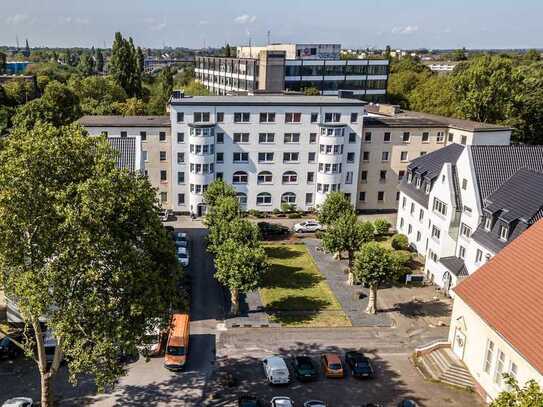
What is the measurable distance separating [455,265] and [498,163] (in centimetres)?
1083

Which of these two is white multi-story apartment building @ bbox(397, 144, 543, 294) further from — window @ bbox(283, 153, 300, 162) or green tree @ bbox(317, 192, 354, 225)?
window @ bbox(283, 153, 300, 162)

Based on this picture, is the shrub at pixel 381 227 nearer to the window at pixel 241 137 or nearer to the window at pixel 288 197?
the window at pixel 288 197

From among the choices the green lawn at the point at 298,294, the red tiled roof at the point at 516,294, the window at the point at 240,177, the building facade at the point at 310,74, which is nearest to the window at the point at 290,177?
the window at the point at 240,177

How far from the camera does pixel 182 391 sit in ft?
110

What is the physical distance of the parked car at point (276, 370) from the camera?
113 feet

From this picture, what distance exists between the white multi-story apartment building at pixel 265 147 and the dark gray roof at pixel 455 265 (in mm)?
26049

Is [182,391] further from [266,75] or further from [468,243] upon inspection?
[266,75]

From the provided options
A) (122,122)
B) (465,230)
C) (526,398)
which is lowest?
(465,230)

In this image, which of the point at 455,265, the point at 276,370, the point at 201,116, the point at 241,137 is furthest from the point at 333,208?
the point at 276,370

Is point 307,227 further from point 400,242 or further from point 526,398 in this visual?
point 526,398

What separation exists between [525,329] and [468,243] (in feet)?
58.4

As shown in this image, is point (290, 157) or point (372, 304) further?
point (290, 157)

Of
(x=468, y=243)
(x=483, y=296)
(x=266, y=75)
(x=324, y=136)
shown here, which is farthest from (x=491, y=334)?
(x=266, y=75)

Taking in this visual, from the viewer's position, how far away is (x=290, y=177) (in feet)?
241
